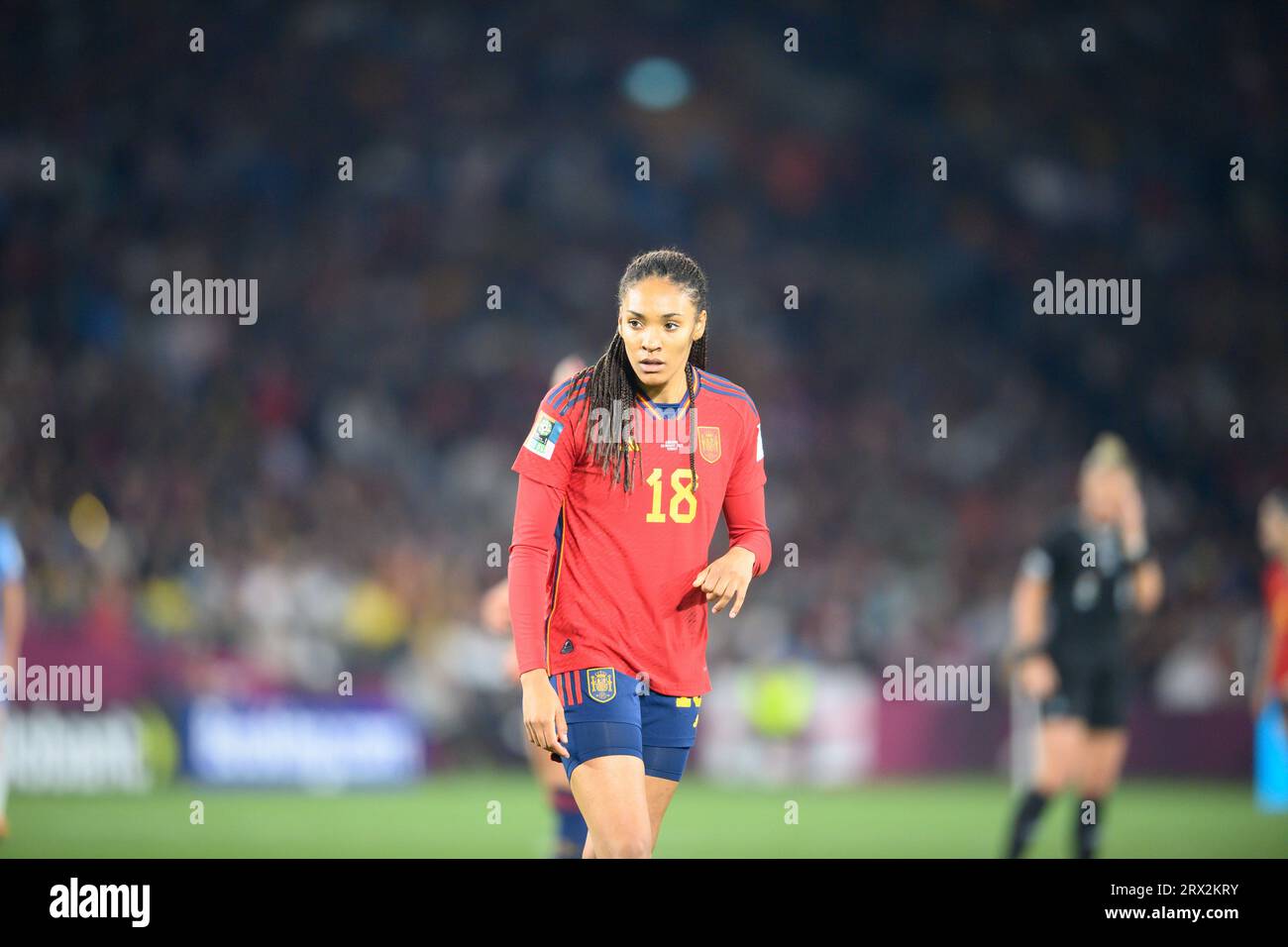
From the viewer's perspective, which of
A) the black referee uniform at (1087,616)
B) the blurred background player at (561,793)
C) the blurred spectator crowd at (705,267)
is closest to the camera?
the blurred background player at (561,793)

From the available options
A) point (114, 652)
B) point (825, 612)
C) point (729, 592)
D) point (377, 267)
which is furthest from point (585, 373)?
point (377, 267)

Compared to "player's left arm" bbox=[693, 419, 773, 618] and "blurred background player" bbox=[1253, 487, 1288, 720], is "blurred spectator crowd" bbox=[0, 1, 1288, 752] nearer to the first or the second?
"blurred background player" bbox=[1253, 487, 1288, 720]

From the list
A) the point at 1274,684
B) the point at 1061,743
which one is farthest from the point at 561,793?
A: the point at 1274,684

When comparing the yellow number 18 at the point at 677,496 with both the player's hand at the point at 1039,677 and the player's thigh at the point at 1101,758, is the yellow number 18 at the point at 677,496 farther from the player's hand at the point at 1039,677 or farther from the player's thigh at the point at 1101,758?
the player's thigh at the point at 1101,758

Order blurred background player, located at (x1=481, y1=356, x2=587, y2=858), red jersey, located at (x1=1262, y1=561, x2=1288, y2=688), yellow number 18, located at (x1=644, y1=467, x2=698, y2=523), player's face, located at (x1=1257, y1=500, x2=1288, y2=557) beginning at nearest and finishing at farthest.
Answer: yellow number 18, located at (x1=644, y1=467, x2=698, y2=523) → blurred background player, located at (x1=481, y1=356, x2=587, y2=858) → red jersey, located at (x1=1262, y1=561, x2=1288, y2=688) → player's face, located at (x1=1257, y1=500, x2=1288, y2=557)

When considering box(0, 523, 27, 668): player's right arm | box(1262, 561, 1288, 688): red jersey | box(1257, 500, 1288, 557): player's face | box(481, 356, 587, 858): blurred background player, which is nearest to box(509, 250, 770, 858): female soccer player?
box(481, 356, 587, 858): blurred background player

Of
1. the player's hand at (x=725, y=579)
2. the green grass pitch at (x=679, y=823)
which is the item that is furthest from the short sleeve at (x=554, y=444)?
the green grass pitch at (x=679, y=823)

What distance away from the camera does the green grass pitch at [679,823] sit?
8.90m

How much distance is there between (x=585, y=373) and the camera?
475 cm

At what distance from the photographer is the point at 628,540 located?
4645mm

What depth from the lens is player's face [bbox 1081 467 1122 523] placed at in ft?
27.7

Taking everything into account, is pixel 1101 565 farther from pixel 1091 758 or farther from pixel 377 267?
pixel 377 267

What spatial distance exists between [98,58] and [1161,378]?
41.2 ft

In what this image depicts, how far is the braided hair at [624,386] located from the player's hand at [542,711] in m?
0.67
